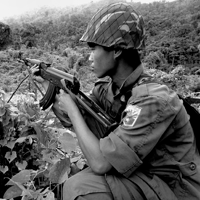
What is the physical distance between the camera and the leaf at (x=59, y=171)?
4.39 ft

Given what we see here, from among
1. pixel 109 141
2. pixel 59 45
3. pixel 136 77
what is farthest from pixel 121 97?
pixel 59 45

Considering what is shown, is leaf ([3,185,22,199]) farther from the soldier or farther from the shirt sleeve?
the shirt sleeve

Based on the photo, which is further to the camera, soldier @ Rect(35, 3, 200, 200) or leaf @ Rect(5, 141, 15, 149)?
leaf @ Rect(5, 141, 15, 149)

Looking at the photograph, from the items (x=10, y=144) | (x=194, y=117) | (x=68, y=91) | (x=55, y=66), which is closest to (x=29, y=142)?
(x=10, y=144)

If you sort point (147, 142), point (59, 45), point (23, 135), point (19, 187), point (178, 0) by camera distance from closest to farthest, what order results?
point (147, 142) → point (19, 187) → point (23, 135) → point (59, 45) → point (178, 0)

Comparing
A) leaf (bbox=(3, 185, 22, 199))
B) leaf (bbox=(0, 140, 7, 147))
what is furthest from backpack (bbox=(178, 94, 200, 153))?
leaf (bbox=(0, 140, 7, 147))

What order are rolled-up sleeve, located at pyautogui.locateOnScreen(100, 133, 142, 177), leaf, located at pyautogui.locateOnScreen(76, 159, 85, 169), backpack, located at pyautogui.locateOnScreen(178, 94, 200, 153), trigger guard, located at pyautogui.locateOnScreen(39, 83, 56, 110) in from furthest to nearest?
trigger guard, located at pyautogui.locateOnScreen(39, 83, 56, 110), leaf, located at pyautogui.locateOnScreen(76, 159, 85, 169), backpack, located at pyautogui.locateOnScreen(178, 94, 200, 153), rolled-up sleeve, located at pyautogui.locateOnScreen(100, 133, 142, 177)

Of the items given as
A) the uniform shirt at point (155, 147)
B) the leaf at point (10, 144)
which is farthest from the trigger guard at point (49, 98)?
the uniform shirt at point (155, 147)

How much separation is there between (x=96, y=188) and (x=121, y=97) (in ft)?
1.81

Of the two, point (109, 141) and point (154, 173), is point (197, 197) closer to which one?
point (154, 173)

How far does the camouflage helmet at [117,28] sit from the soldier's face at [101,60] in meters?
0.05

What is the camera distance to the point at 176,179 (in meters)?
1.27

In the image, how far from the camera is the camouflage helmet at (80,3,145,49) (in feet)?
4.59

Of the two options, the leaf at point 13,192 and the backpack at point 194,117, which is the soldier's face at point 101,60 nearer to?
the backpack at point 194,117
